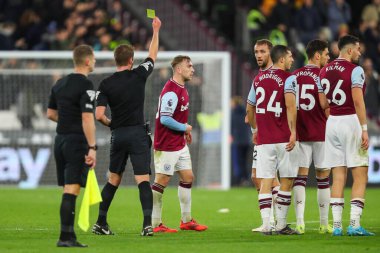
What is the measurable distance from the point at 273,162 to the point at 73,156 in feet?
8.83

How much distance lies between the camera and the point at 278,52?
505 inches

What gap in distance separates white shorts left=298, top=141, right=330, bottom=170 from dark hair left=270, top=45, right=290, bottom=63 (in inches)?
44.8

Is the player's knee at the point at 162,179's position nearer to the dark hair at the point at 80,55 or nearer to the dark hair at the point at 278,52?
the dark hair at the point at 278,52

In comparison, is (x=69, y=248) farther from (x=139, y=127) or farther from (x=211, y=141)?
(x=211, y=141)

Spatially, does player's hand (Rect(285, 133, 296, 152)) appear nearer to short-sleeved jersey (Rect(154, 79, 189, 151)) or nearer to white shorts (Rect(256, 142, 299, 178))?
white shorts (Rect(256, 142, 299, 178))

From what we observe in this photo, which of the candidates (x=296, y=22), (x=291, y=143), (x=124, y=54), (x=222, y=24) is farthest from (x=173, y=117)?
(x=222, y=24)

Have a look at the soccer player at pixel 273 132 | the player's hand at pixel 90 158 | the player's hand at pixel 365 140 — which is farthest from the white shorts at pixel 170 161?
the player's hand at pixel 90 158

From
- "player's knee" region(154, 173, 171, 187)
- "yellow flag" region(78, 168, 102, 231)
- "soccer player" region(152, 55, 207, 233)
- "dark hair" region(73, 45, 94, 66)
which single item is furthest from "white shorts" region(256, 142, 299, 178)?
"dark hair" region(73, 45, 94, 66)

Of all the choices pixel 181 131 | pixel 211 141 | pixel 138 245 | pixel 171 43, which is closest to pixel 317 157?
pixel 181 131

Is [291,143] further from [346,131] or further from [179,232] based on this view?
[179,232]

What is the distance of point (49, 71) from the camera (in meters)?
23.7

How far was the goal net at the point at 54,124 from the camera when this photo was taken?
910 inches

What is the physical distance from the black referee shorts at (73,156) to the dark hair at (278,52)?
2742 millimetres

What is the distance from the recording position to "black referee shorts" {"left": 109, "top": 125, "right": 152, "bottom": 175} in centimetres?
1266
